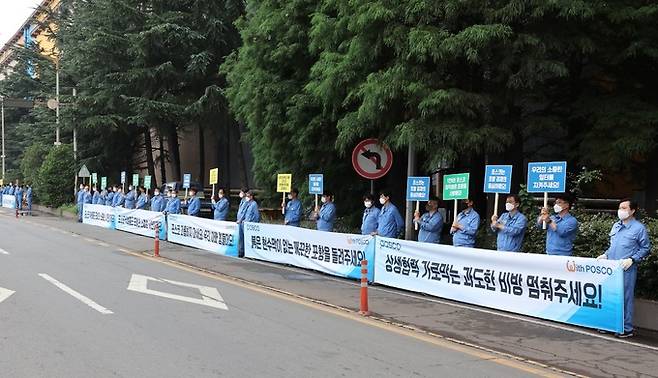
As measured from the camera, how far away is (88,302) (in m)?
8.91

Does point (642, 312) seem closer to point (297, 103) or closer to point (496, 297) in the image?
point (496, 297)

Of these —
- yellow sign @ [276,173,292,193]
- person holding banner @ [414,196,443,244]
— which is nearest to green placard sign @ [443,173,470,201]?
person holding banner @ [414,196,443,244]

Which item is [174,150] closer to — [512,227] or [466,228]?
[466,228]

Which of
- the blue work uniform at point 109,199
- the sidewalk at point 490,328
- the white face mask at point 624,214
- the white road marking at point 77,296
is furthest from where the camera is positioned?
the blue work uniform at point 109,199

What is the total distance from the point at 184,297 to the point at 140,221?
1404cm

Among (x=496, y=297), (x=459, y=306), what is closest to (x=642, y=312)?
(x=496, y=297)

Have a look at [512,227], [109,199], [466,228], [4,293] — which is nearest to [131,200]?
[109,199]

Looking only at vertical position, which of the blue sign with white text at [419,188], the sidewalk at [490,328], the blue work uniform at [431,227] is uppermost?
the blue sign with white text at [419,188]

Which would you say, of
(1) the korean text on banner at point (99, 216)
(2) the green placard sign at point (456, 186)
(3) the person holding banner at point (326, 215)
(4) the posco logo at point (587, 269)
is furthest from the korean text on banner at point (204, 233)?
(4) the posco logo at point (587, 269)

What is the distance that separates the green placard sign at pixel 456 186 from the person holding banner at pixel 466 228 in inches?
8.6

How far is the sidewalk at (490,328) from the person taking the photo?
666 centimetres

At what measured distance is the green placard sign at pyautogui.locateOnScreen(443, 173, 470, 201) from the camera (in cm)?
1092

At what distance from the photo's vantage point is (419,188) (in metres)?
12.2

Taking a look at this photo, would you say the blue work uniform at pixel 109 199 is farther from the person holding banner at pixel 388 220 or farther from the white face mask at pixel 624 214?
the white face mask at pixel 624 214
